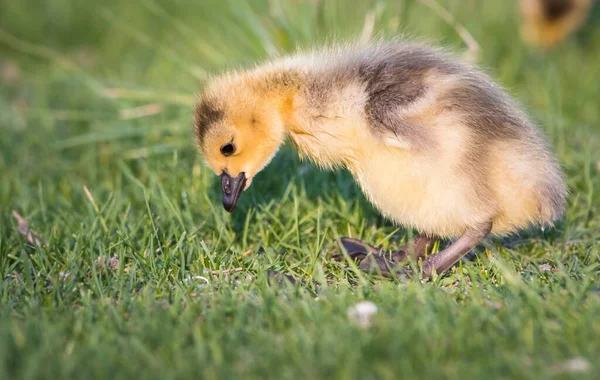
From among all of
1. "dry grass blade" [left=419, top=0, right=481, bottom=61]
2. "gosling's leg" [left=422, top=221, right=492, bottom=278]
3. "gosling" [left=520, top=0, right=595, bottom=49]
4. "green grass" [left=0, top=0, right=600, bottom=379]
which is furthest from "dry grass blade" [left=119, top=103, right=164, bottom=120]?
"gosling" [left=520, top=0, right=595, bottom=49]

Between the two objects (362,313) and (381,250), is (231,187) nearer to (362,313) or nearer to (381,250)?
(381,250)

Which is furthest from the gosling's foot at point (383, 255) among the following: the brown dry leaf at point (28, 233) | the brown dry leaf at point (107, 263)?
the brown dry leaf at point (28, 233)

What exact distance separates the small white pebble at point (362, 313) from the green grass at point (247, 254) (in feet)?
0.12

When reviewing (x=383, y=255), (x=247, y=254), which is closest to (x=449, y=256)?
(x=383, y=255)

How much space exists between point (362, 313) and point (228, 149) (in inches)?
41.6

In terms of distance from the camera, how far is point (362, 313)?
8.85ft

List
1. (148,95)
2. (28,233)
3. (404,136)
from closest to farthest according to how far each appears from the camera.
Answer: (404,136) < (28,233) < (148,95)

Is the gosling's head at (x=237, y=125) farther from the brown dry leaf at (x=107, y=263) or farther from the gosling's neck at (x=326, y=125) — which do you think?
the brown dry leaf at (x=107, y=263)

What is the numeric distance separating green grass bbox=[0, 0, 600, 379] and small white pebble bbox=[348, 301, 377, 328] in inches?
1.5

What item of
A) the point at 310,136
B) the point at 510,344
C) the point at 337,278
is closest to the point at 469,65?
the point at 310,136

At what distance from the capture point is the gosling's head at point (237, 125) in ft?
11.0

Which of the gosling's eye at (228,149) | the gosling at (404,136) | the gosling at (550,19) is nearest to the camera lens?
the gosling at (404,136)

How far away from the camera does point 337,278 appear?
10.8 ft

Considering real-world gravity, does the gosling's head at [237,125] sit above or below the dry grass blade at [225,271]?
above
